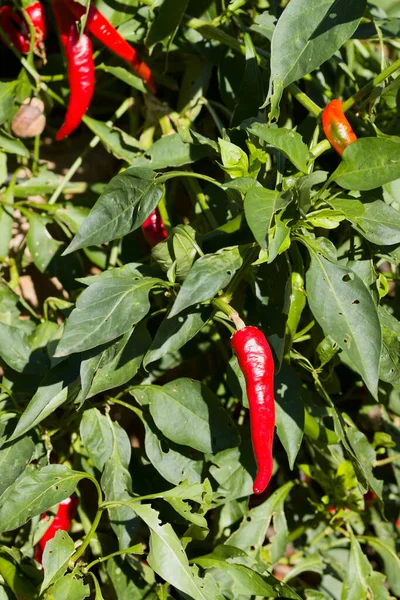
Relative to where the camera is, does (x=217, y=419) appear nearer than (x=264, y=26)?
Yes

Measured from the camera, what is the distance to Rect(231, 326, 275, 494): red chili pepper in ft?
3.57

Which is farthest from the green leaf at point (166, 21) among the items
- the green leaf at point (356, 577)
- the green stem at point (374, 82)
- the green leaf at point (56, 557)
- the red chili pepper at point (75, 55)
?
the green leaf at point (356, 577)

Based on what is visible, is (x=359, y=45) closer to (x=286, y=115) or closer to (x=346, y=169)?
(x=286, y=115)

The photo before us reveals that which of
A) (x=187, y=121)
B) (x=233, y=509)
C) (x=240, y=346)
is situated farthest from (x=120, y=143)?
(x=233, y=509)

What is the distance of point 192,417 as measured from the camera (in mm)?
1274

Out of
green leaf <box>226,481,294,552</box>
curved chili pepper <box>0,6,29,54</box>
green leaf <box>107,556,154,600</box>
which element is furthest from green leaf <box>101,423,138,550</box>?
curved chili pepper <box>0,6,29,54</box>

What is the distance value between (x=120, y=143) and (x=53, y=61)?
0.26m

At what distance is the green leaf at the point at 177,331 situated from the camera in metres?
1.14

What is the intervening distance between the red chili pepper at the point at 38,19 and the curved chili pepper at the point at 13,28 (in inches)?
1.1

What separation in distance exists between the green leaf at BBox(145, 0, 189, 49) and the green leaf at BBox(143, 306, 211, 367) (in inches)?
23.5

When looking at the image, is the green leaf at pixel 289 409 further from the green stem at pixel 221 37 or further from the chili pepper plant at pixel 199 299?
the green stem at pixel 221 37

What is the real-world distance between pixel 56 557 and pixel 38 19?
3.40ft

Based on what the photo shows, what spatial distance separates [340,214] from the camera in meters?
1.12

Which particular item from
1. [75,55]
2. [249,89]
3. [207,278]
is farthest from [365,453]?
[75,55]
